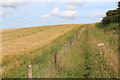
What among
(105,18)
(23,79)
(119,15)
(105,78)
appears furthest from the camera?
(105,18)

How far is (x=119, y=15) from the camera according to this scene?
2333 cm

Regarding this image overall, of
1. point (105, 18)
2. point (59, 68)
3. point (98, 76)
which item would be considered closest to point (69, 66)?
point (59, 68)

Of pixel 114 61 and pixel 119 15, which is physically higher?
pixel 119 15

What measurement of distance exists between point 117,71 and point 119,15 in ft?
67.4

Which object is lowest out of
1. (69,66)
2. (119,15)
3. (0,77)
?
(0,77)

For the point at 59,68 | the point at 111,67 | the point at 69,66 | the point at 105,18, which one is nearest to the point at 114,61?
the point at 111,67

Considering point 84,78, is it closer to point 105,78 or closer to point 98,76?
point 98,76

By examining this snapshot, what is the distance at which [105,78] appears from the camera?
5367mm

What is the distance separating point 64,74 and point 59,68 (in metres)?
0.83

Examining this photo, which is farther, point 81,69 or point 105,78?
point 81,69

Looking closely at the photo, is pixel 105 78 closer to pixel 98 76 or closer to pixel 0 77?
pixel 98 76

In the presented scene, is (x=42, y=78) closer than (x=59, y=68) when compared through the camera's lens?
Yes

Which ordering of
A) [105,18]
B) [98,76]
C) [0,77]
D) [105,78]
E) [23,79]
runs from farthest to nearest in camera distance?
1. [105,18]
2. [0,77]
3. [23,79]
4. [98,76]
5. [105,78]

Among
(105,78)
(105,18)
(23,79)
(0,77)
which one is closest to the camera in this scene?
(105,78)
